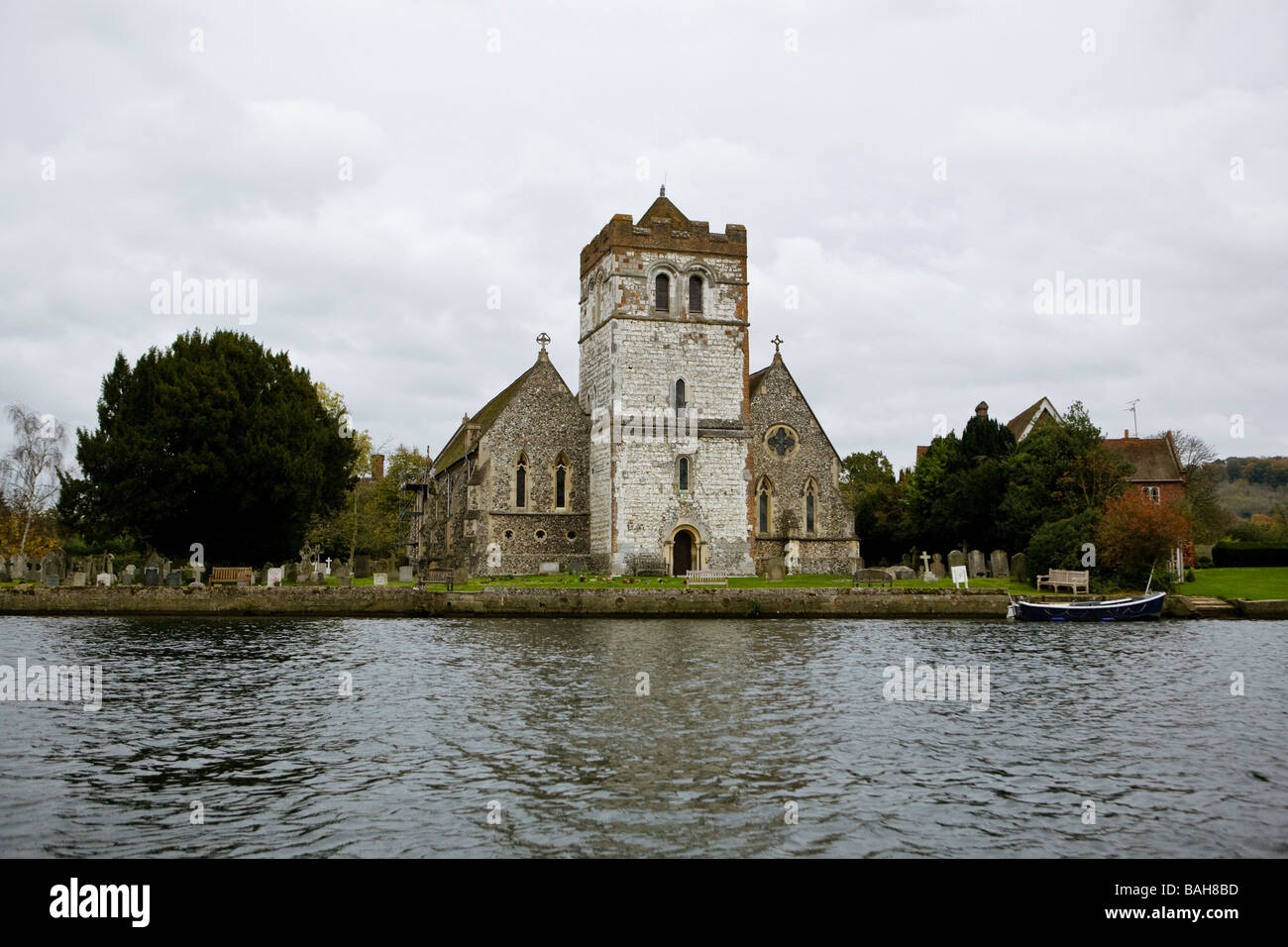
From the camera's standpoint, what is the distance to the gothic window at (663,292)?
47.2m

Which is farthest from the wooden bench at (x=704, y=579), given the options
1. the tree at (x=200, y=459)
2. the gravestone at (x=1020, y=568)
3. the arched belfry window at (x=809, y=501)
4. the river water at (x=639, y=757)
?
the tree at (x=200, y=459)

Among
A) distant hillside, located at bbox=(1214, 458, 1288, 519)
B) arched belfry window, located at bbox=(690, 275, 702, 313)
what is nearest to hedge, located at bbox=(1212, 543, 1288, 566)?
arched belfry window, located at bbox=(690, 275, 702, 313)

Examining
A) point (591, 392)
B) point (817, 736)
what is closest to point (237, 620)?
point (591, 392)

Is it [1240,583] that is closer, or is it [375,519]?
[1240,583]

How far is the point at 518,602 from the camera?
35625 millimetres

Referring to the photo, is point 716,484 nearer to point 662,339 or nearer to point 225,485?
point 662,339

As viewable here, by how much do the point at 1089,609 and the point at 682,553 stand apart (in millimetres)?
17603

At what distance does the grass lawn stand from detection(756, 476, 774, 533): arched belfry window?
17554 millimetres

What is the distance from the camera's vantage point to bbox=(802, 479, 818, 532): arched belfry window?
1932 inches

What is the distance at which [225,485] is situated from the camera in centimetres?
4019

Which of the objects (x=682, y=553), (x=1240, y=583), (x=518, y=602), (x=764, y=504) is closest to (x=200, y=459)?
(x=518, y=602)

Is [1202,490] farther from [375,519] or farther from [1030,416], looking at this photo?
[375,519]

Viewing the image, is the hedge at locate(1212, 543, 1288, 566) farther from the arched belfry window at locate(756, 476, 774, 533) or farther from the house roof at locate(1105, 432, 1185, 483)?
the arched belfry window at locate(756, 476, 774, 533)
